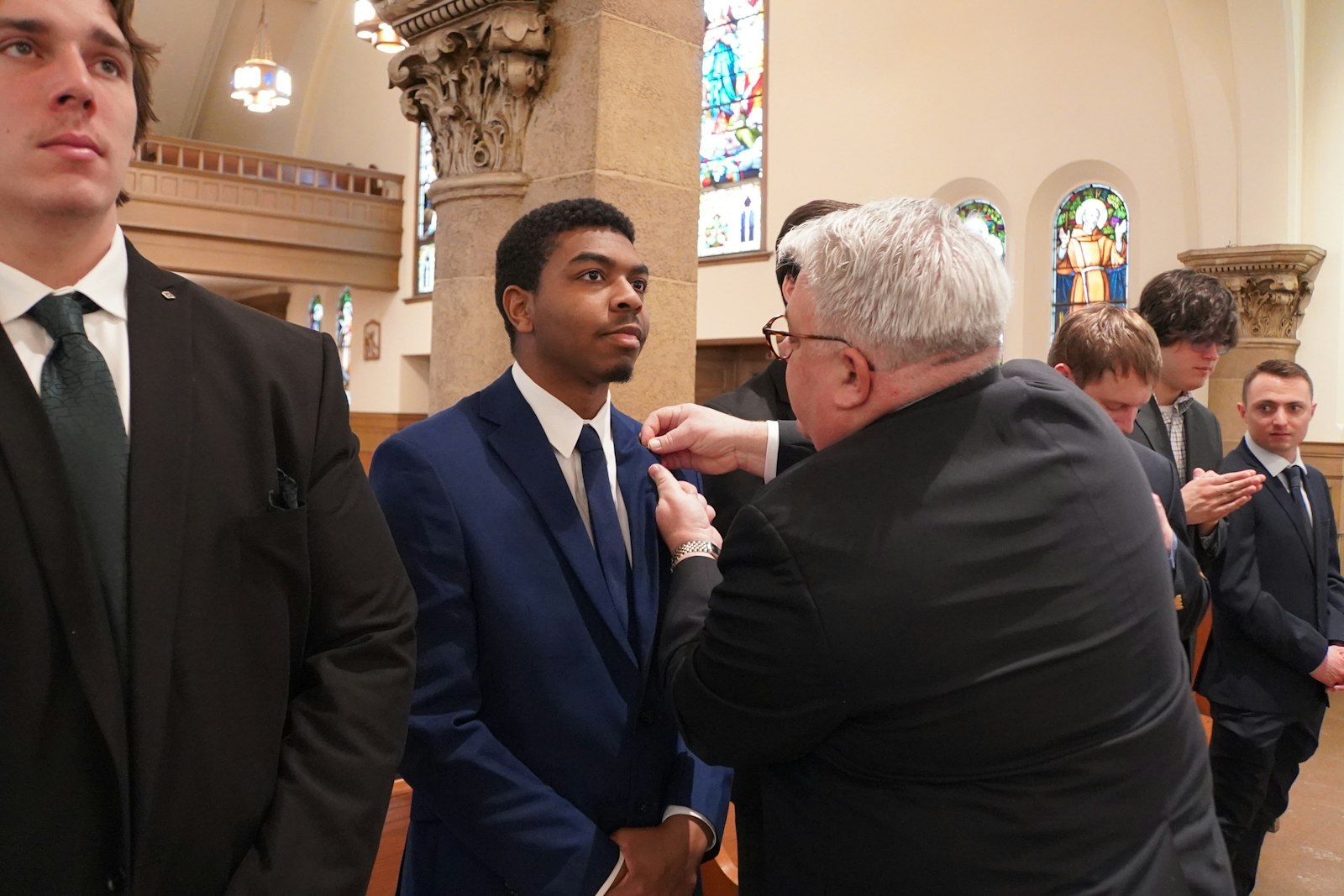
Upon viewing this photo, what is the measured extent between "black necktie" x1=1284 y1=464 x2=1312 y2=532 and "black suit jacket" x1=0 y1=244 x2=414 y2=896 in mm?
2907

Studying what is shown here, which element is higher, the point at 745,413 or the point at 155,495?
the point at 745,413

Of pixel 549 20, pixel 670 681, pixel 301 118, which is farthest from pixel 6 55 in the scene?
pixel 301 118

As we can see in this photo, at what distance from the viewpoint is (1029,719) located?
4.06 ft

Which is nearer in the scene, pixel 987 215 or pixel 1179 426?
pixel 1179 426

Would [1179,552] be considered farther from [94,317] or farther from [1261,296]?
[1261,296]

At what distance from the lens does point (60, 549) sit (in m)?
1.08

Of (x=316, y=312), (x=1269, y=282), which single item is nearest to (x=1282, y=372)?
(x=1269, y=282)

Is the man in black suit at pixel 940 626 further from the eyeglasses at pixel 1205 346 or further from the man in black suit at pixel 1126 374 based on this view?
the eyeglasses at pixel 1205 346

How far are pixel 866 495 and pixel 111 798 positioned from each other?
88cm

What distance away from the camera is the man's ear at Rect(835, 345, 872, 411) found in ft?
4.39

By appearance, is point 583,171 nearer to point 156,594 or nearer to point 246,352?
point 246,352

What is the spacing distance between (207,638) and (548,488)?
62 centimetres

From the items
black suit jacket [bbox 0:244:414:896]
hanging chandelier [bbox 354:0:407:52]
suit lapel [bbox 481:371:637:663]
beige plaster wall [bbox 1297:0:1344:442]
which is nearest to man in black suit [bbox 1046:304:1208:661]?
suit lapel [bbox 481:371:637:663]

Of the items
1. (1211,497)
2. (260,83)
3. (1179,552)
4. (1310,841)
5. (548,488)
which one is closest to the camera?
(548,488)
